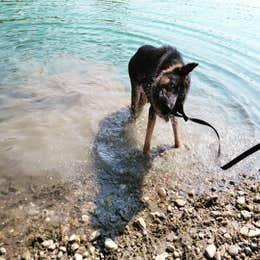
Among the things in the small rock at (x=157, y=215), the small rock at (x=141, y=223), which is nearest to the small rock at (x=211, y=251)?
the small rock at (x=157, y=215)

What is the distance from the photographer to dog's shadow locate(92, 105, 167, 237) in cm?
392

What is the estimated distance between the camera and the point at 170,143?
18.8 ft

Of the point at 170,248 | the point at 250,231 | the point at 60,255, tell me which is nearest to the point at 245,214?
the point at 250,231

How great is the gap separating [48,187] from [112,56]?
648 centimetres

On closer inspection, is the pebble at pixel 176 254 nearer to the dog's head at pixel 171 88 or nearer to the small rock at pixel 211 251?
the small rock at pixel 211 251

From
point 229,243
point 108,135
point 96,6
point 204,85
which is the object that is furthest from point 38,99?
point 96,6

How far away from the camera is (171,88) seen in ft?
14.2

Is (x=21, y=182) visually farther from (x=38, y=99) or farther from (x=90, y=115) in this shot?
(x=38, y=99)

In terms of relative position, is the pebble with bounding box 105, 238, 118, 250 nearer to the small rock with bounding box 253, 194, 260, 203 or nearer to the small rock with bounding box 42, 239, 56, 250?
the small rock with bounding box 42, 239, 56, 250

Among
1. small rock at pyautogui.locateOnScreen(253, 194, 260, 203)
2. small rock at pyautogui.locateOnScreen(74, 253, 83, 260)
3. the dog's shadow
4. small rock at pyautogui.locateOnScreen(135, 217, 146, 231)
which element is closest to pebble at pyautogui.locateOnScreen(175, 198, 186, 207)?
the dog's shadow

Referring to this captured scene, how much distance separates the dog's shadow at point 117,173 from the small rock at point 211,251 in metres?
1.12

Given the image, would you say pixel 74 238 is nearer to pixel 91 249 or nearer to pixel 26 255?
pixel 91 249

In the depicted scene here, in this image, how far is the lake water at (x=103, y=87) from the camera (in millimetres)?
5238

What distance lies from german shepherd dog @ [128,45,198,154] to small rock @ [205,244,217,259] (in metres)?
2.00
